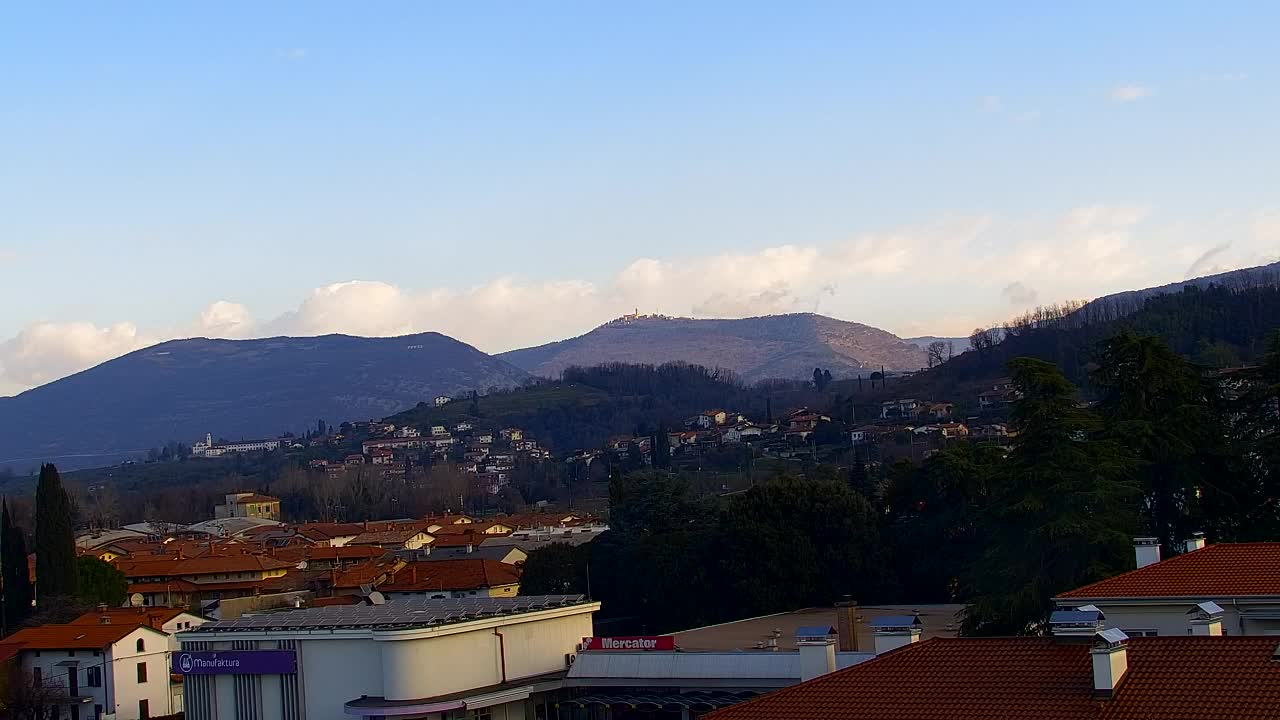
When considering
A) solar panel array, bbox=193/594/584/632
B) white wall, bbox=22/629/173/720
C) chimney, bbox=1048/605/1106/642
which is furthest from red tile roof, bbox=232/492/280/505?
chimney, bbox=1048/605/1106/642

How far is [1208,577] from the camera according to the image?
22.0 metres

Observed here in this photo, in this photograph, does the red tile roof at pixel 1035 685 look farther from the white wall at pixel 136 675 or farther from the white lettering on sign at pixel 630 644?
the white wall at pixel 136 675

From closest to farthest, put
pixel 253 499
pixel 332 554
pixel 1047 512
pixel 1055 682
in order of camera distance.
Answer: pixel 1055 682 → pixel 1047 512 → pixel 332 554 → pixel 253 499

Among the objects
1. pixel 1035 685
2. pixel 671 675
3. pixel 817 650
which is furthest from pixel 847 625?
pixel 1035 685

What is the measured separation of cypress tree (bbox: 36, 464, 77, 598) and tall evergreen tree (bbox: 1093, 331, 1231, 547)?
35643 millimetres

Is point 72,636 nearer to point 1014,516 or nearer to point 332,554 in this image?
point 1014,516

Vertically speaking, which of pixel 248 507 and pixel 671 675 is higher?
pixel 248 507

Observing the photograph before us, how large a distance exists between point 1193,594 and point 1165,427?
1713 centimetres

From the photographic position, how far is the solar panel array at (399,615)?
30.1 metres

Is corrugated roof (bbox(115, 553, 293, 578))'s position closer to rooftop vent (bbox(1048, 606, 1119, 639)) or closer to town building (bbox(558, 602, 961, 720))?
town building (bbox(558, 602, 961, 720))

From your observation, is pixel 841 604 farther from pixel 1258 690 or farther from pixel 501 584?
pixel 501 584

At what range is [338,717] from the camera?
96.9 ft

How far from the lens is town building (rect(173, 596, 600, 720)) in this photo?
29.0m

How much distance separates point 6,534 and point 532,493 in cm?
8802
